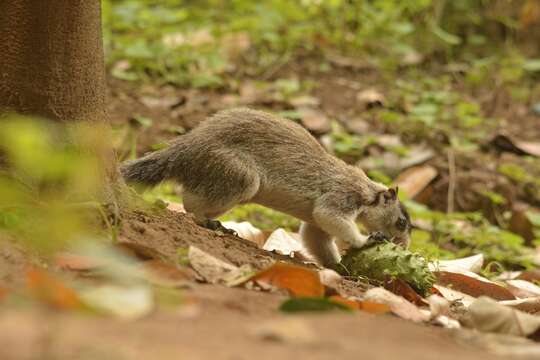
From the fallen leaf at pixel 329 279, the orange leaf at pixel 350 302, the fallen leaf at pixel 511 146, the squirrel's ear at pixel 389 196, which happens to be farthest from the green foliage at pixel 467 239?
the orange leaf at pixel 350 302

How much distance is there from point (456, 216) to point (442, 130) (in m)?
2.11

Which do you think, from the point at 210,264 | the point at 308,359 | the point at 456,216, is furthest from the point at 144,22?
the point at 308,359

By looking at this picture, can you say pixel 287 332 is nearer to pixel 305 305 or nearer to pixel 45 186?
pixel 305 305

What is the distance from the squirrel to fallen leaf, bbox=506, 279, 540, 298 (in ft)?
3.17

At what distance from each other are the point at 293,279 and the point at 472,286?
212 centimetres

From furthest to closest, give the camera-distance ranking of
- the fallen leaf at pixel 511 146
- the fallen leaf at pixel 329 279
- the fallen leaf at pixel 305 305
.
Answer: the fallen leaf at pixel 511 146 → the fallen leaf at pixel 329 279 → the fallen leaf at pixel 305 305

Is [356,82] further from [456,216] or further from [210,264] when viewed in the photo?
[210,264]

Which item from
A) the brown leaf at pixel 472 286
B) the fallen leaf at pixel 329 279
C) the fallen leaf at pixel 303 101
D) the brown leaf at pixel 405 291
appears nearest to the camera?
the fallen leaf at pixel 329 279

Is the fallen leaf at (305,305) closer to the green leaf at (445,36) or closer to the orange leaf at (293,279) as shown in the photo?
the orange leaf at (293,279)

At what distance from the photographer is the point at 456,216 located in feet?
25.9

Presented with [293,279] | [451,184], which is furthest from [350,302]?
[451,184]

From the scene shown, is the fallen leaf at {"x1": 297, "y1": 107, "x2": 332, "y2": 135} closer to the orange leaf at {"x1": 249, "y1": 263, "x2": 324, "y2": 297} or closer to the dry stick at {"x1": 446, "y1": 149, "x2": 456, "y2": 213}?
the dry stick at {"x1": 446, "y1": 149, "x2": 456, "y2": 213}

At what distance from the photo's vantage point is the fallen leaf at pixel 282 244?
19.2 feet

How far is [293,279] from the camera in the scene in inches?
145
